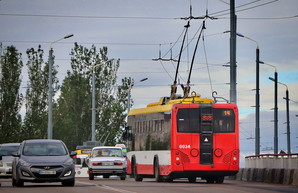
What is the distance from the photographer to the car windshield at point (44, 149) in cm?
3064

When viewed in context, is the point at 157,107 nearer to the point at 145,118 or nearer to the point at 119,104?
the point at 145,118

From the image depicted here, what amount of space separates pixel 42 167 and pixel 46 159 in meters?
0.43

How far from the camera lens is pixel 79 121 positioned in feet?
300

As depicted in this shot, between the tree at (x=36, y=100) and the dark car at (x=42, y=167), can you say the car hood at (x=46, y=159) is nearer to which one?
the dark car at (x=42, y=167)

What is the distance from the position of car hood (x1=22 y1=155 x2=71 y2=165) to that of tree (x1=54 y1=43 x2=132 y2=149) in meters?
61.2

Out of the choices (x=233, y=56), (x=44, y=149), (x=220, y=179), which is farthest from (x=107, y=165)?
(x=44, y=149)

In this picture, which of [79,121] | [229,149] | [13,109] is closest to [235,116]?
[229,149]

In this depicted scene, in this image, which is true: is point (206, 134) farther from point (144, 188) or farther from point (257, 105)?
point (257, 105)

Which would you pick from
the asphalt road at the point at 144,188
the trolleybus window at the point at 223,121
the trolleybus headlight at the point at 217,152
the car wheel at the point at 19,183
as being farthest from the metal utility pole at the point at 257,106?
the car wheel at the point at 19,183

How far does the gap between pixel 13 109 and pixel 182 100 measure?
4636cm

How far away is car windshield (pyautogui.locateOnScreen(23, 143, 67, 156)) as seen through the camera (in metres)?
30.6

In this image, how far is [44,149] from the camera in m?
30.9

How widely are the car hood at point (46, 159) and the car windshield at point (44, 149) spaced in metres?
0.50

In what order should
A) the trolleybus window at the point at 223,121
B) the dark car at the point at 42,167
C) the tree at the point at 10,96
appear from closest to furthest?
the dark car at the point at 42,167
the trolleybus window at the point at 223,121
the tree at the point at 10,96
